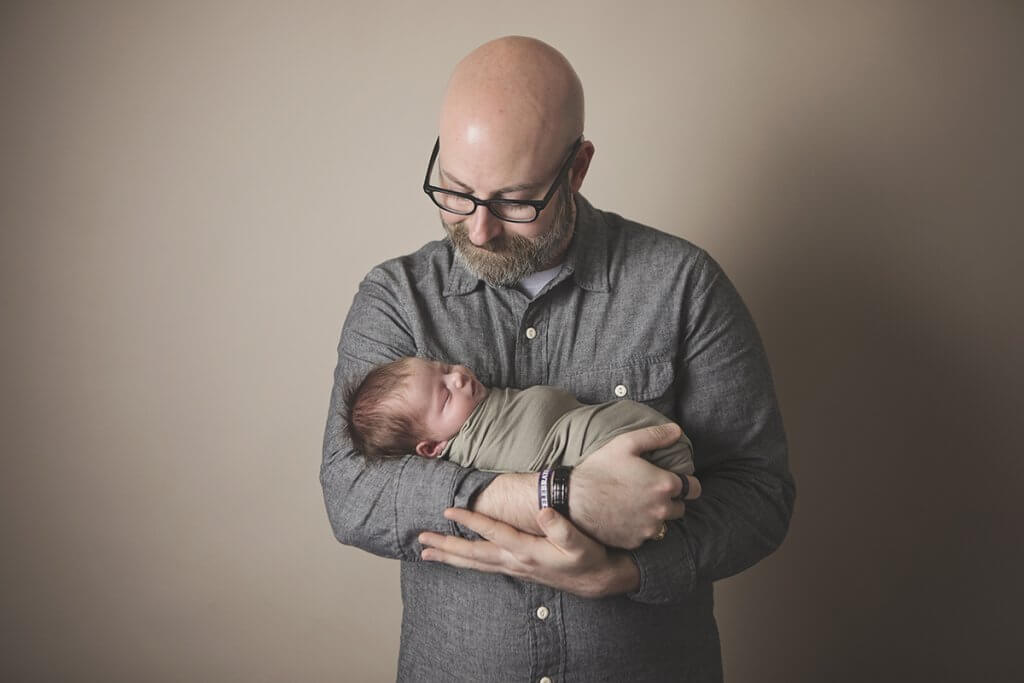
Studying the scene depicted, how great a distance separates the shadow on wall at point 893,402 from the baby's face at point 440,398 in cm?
137

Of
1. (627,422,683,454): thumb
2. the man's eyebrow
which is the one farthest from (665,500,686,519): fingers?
the man's eyebrow

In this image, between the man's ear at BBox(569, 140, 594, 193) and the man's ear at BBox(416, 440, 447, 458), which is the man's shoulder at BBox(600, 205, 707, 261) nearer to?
the man's ear at BBox(569, 140, 594, 193)

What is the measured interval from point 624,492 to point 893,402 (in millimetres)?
1598

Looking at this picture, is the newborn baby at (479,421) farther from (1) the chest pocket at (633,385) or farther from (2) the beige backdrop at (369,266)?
(2) the beige backdrop at (369,266)

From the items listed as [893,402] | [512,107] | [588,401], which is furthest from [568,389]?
[893,402]

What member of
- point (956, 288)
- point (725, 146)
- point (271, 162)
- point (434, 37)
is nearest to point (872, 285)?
point (956, 288)

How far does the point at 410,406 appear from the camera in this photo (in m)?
1.76

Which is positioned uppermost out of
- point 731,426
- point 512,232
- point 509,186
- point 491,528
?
point 509,186

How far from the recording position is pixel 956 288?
8.66ft

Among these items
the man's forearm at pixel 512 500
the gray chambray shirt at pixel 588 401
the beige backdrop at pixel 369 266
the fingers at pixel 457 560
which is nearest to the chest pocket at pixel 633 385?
the gray chambray shirt at pixel 588 401

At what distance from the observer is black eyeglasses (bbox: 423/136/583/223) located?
179cm

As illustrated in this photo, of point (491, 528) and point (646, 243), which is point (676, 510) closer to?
point (491, 528)

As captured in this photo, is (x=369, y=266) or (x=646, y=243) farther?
(x=369, y=266)

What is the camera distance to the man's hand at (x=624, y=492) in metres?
1.52
